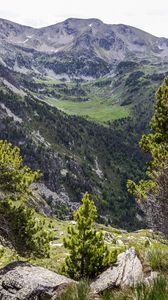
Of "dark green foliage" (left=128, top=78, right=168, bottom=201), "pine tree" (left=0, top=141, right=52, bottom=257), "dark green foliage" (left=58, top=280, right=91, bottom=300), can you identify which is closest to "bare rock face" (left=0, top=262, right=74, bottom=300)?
"pine tree" (left=0, top=141, right=52, bottom=257)

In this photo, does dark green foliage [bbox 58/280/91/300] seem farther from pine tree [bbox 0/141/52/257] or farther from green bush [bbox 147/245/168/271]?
pine tree [bbox 0/141/52/257]

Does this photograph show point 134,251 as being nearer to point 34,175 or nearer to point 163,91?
point 34,175

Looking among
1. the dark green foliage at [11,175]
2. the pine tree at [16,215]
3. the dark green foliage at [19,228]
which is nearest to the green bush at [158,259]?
the pine tree at [16,215]

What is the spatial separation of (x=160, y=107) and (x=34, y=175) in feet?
35.8

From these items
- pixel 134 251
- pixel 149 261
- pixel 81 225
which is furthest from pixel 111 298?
pixel 81 225

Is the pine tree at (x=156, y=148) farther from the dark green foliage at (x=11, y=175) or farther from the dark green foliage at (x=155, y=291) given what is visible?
the dark green foliage at (x=155, y=291)

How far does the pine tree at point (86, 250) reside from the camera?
20.1m

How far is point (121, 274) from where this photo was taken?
58.3ft

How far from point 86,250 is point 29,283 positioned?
12.3 ft

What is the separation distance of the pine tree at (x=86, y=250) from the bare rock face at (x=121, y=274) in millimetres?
1083

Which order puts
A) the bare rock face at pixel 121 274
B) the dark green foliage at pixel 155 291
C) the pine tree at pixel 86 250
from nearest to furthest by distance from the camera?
the dark green foliage at pixel 155 291
the bare rock face at pixel 121 274
the pine tree at pixel 86 250

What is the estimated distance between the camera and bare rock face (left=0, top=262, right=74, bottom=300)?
1752 cm

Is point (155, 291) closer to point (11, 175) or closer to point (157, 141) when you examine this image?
point (11, 175)

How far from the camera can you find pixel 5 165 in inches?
877
